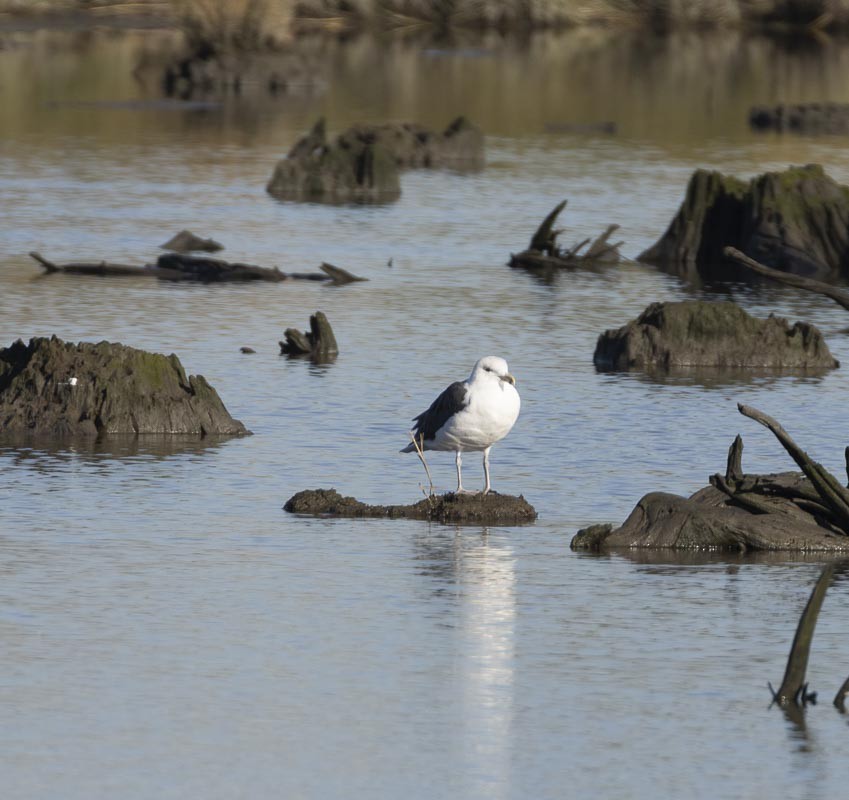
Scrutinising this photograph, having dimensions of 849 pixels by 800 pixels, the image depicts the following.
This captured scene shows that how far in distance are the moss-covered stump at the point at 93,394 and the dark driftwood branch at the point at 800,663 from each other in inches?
372

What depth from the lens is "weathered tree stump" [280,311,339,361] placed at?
26.6 metres

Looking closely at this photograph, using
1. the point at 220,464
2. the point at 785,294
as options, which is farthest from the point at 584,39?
the point at 220,464

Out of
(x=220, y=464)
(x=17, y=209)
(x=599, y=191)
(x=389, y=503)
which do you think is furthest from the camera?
(x=599, y=191)

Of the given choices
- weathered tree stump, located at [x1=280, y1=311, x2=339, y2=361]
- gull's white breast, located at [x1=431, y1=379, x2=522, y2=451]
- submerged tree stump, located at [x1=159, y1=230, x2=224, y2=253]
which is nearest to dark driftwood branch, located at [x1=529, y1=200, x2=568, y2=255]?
submerged tree stump, located at [x1=159, y1=230, x2=224, y2=253]

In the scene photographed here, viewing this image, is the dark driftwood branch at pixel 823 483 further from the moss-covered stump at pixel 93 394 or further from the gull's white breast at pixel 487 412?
the moss-covered stump at pixel 93 394

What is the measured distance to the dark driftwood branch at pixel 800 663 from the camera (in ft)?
40.1

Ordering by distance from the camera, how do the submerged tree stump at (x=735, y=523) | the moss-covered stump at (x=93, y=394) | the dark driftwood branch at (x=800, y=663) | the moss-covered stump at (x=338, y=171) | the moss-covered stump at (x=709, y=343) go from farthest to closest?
the moss-covered stump at (x=338, y=171)
the moss-covered stump at (x=709, y=343)
the moss-covered stump at (x=93, y=394)
the submerged tree stump at (x=735, y=523)
the dark driftwood branch at (x=800, y=663)

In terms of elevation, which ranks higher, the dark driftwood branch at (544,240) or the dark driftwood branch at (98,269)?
the dark driftwood branch at (544,240)

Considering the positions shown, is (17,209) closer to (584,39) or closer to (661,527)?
(661,527)

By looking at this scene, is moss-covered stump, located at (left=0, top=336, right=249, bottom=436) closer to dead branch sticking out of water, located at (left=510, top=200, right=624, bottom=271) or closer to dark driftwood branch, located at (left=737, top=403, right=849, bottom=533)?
dark driftwood branch, located at (left=737, top=403, right=849, bottom=533)

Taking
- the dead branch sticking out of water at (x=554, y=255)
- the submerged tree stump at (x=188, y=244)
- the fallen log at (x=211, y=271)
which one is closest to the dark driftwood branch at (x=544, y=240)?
the dead branch sticking out of water at (x=554, y=255)

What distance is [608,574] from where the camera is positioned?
51.7 feet

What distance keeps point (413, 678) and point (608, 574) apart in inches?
116

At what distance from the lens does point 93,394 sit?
2106 cm
